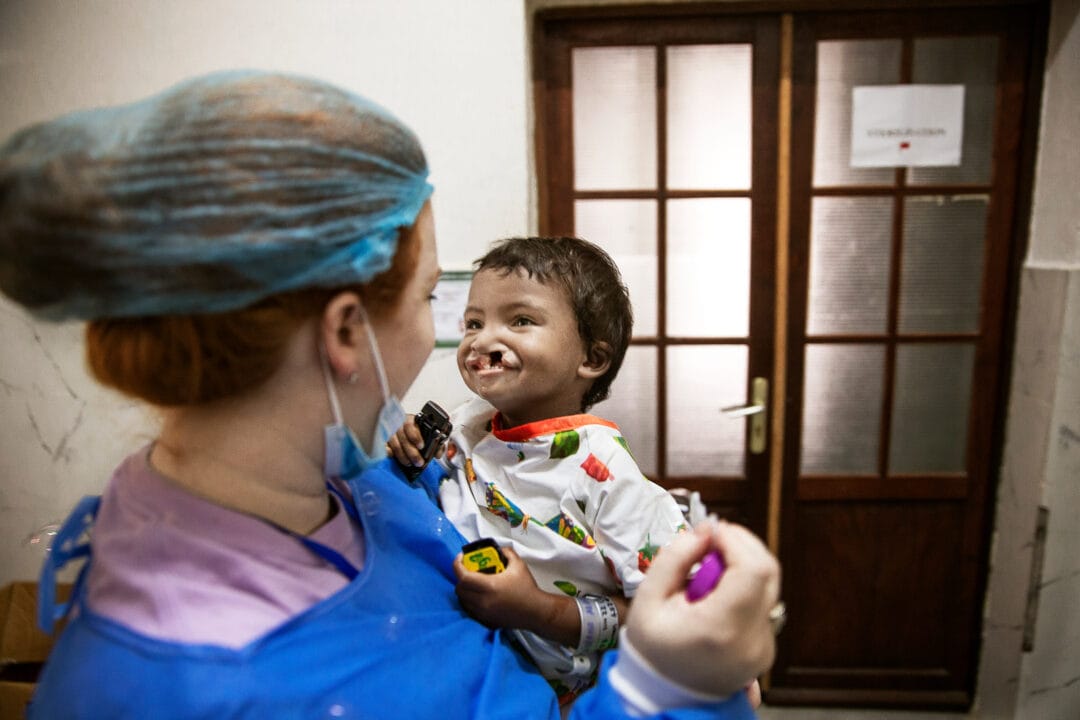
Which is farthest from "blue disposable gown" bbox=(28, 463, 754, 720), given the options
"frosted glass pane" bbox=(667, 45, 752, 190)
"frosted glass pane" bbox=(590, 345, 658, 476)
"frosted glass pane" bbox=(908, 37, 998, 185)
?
"frosted glass pane" bbox=(908, 37, 998, 185)

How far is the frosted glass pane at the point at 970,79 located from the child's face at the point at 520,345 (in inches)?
59.1

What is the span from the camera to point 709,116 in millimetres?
2031

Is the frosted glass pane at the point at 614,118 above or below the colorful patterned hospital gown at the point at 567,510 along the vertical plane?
above

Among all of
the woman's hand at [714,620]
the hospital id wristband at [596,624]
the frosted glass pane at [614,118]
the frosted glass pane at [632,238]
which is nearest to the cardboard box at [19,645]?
the hospital id wristband at [596,624]

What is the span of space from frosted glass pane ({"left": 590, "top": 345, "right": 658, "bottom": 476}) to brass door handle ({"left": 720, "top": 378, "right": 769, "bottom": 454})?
0.24m

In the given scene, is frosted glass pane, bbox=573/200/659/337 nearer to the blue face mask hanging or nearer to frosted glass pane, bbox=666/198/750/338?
frosted glass pane, bbox=666/198/750/338

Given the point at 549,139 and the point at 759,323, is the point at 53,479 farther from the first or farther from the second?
the point at 759,323

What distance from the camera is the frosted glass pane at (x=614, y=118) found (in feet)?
6.57

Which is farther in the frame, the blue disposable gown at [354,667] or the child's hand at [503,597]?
the child's hand at [503,597]

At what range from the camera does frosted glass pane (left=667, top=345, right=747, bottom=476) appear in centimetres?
218

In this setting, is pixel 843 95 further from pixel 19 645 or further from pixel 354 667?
pixel 19 645

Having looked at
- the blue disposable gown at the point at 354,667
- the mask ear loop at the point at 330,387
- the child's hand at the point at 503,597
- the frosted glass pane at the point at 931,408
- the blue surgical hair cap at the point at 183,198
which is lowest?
the frosted glass pane at the point at 931,408

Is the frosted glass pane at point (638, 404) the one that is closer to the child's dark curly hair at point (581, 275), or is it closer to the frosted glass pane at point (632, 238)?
the frosted glass pane at point (632, 238)

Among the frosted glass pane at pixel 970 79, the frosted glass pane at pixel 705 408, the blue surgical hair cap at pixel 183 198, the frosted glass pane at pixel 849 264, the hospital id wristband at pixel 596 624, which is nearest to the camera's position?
the blue surgical hair cap at pixel 183 198
